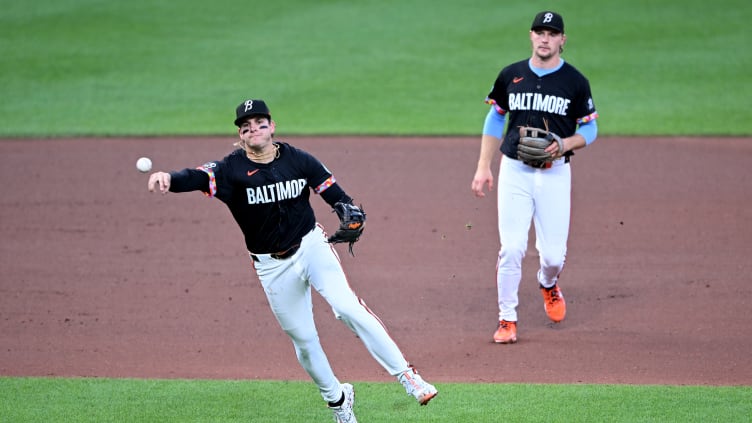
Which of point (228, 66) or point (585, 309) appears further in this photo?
point (228, 66)

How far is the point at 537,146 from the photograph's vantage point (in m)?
6.79

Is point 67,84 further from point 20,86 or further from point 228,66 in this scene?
point 228,66

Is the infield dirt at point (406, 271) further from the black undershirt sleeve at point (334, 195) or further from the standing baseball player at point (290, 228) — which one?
the black undershirt sleeve at point (334, 195)

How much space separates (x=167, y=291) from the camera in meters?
8.50

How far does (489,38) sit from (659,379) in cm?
1204

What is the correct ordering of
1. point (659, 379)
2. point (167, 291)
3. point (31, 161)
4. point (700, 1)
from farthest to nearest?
1. point (700, 1)
2. point (31, 161)
3. point (167, 291)
4. point (659, 379)

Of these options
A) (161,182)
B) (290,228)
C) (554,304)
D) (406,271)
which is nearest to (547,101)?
(554,304)

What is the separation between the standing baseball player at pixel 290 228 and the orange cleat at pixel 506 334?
1.76 meters

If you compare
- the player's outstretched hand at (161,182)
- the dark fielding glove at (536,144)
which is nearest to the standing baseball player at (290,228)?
the player's outstretched hand at (161,182)

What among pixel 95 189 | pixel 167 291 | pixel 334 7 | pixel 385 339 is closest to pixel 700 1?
pixel 334 7

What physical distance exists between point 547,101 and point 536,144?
39cm

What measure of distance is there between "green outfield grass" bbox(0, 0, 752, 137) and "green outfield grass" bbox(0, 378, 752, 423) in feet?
23.2

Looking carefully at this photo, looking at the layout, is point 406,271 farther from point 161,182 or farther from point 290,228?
point 161,182

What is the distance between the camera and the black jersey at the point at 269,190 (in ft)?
18.6
